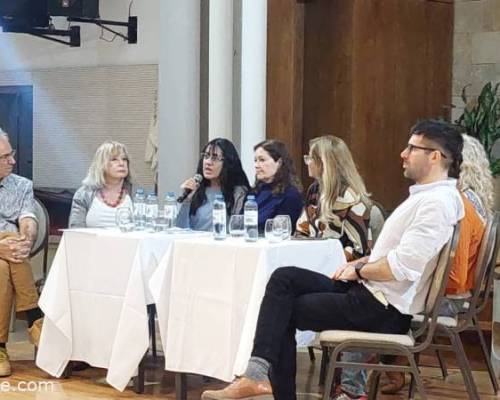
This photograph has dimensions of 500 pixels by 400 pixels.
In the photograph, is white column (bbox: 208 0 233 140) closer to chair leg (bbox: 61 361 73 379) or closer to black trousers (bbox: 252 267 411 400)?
chair leg (bbox: 61 361 73 379)

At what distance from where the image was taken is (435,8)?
704cm

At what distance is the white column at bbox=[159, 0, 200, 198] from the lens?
6.27 metres

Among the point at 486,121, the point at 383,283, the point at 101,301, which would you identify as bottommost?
the point at 101,301

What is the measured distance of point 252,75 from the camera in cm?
636

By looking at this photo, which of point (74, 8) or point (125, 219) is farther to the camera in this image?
point (74, 8)

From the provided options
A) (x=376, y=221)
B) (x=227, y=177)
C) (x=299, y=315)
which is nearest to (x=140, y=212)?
(x=227, y=177)

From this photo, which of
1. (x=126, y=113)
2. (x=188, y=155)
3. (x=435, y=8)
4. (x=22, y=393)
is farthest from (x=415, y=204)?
(x=126, y=113)

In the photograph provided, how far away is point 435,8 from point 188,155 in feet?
6.98

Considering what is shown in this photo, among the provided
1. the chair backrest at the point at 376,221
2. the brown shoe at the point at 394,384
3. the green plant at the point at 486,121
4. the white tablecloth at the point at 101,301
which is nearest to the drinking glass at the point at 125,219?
the white tablecloth at the point at 101,301

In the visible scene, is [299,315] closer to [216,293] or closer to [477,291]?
[216,293]

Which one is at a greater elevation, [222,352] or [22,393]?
[222,352]

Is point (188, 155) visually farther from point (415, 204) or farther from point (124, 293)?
point (415, 204)

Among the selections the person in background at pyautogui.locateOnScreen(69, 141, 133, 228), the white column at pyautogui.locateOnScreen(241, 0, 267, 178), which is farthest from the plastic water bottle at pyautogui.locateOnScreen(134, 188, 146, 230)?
the white column at pyautogui.locateOnScreen(241, 0, 267, 178)

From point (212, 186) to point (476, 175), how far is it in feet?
4.32
